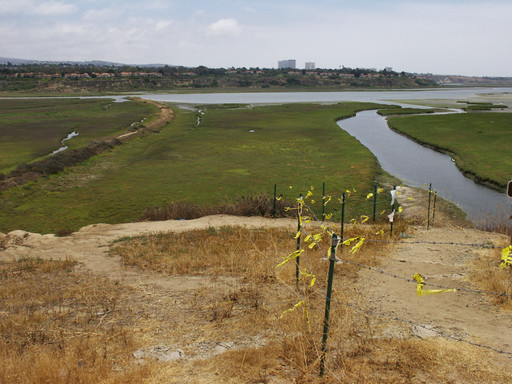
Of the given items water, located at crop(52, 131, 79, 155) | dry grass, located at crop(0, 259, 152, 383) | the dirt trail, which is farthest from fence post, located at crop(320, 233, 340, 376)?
water, located at crop(52, 131, 79, 155)

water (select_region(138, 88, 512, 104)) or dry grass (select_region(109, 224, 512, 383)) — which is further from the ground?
water (select_region(138, 88, 512, 104))

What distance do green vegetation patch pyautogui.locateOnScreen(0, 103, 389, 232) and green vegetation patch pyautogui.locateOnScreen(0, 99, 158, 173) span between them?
236 inches

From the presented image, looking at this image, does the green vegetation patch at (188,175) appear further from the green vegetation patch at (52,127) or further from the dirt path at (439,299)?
the dirt path at (439,299)

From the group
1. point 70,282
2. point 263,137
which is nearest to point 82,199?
point 70,282

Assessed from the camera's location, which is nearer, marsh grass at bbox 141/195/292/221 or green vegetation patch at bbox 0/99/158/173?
marsh grass at bbox 141/195/292/221

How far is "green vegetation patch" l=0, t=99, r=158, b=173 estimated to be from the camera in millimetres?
39125

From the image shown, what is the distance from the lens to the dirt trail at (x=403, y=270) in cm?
779

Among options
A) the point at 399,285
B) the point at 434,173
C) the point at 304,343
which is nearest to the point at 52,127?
the point at 434,173

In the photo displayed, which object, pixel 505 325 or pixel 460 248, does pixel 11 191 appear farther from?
pixel 505 325

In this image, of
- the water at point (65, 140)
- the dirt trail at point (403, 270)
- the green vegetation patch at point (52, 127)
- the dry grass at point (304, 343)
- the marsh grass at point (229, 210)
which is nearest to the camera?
the dry grass at point (304, 343)

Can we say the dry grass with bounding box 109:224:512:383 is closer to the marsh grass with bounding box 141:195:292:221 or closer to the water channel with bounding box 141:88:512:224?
the marsh grass with bounding box 141:195:292:221

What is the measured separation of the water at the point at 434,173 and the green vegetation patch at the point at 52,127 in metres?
28.9

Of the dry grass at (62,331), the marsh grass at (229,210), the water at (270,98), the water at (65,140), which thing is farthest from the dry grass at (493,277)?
the water at (270,98)

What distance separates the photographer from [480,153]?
36938 millimetres
